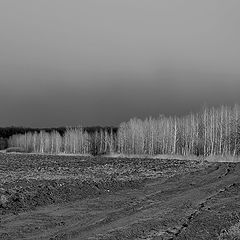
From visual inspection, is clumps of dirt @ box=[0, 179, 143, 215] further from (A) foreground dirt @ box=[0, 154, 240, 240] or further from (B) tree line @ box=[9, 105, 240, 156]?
(B) tree line @ box=[9, 105, 240, 156]

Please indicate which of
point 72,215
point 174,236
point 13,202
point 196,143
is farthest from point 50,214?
point 196,143

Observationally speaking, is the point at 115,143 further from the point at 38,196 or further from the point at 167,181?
the point at 38,196

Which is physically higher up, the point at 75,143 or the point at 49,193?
the point at 49,193

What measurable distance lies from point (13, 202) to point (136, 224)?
6532 millimetres

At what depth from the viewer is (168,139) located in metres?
110

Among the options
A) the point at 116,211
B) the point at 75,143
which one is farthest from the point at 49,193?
the point at 75,143

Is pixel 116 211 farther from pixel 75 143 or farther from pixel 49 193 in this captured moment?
pixel 75 143

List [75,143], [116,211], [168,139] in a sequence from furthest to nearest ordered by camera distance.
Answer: [75,143], [168,139], [116,211]

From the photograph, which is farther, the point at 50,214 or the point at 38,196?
the point at 38,196

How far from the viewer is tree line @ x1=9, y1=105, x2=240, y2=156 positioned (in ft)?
310

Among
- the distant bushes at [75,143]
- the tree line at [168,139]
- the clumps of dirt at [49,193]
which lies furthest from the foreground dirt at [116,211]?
the distant bushes at [75,143]

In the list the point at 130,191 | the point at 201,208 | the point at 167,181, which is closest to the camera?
the point at 201,208

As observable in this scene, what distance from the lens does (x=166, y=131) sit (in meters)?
113

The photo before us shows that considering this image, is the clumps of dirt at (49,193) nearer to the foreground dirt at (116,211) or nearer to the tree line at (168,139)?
the foreground dirt at (116,211)
